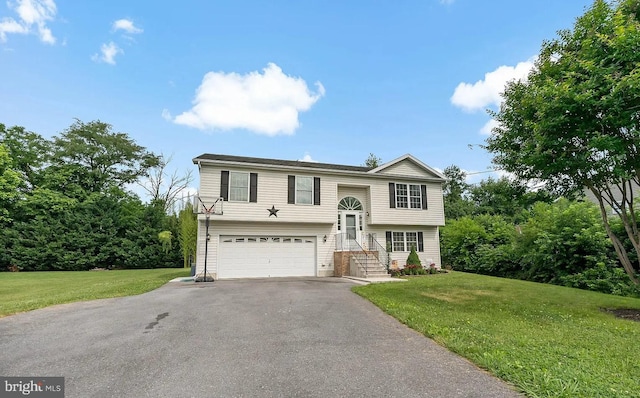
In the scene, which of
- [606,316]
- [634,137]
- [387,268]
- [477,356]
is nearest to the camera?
[477,356]

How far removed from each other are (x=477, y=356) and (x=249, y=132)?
2107cm

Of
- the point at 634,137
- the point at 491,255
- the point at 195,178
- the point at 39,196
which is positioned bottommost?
the point at 491,255

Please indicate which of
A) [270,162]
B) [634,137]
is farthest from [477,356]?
[270,162]

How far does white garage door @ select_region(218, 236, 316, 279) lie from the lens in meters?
14.6

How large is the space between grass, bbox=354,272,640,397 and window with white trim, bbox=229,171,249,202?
7.55 metres

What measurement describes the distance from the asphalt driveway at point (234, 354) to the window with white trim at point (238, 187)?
761cm

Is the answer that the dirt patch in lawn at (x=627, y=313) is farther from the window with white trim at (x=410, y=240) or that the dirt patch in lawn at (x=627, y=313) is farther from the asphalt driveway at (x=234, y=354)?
the window with white trim at (x=410, y=240)

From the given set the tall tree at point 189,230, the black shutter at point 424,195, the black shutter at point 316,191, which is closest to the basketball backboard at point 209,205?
the black shutter at point 316,191

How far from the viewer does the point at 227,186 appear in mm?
14602

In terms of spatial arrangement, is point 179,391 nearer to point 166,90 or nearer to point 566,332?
point 566,332

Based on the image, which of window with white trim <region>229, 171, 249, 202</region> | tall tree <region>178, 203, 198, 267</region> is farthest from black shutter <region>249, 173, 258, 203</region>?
tall tree <region>178, 203, 198, 267</region>

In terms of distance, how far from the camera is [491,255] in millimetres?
17281

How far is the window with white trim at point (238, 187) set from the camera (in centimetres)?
1467

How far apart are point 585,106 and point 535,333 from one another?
15.0ft
